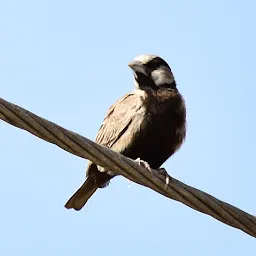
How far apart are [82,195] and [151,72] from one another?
4.41 feet

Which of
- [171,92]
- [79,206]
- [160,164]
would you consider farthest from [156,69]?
[79,206]

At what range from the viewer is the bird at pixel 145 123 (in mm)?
7902

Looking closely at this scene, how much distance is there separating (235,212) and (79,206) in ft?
10.5

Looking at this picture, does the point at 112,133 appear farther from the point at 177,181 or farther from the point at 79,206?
the point at 177,181

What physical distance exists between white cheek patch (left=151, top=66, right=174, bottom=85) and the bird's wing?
0.27 m

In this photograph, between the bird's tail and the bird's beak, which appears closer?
the bird's beak

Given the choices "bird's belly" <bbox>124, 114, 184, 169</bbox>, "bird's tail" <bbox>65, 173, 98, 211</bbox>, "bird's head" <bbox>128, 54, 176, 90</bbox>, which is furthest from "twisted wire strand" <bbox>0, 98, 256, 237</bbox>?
"bird's tail" <bbox>65, 173, 98, 211</bbox>

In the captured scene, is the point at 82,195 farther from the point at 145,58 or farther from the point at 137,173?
the point at 137,173

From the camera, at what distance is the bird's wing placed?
313 inches

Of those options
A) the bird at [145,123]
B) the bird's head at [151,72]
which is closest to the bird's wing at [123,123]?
the bird at [145,123]

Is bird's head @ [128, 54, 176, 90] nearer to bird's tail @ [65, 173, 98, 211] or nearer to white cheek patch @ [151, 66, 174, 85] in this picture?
white cheek patch @ [151, 66, 174, 85]

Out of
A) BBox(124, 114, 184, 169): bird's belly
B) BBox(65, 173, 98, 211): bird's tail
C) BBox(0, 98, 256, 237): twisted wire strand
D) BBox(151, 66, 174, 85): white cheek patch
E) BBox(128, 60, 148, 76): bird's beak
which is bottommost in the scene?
BBox(0, 98, 256, 237): twisted wire strand

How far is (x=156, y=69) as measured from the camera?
8.43m

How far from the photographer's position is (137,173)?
17.9ft
